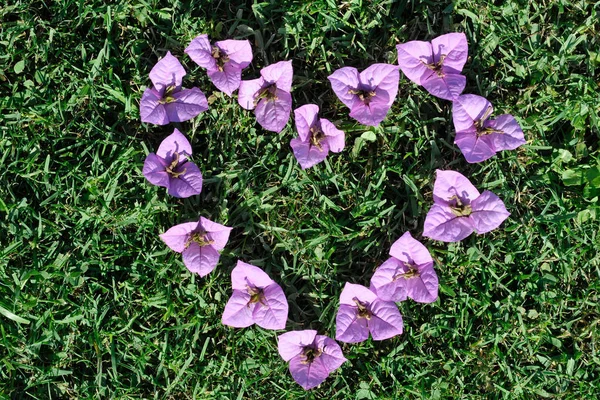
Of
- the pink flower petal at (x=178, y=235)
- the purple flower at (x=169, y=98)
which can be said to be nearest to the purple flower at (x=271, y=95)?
the purple flower at (x=169, y=98)

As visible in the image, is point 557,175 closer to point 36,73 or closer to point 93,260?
point 93,260

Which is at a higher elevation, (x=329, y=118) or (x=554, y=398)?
(x=329, y=118)

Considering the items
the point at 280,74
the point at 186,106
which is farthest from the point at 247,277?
the point at 280,74

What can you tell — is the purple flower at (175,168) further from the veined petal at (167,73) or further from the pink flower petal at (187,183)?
the veined petal at (167,73)

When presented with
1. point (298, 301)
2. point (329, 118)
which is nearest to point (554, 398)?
point (298, 301)

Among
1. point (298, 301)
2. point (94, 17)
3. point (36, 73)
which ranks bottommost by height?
point (298, 301)

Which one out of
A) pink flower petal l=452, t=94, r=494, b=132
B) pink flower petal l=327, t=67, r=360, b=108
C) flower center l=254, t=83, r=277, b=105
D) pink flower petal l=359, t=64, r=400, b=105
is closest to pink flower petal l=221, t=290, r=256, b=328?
flower center l=254, t=83, r=277, b=105

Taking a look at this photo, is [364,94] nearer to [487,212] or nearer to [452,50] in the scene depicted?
[452,50]
